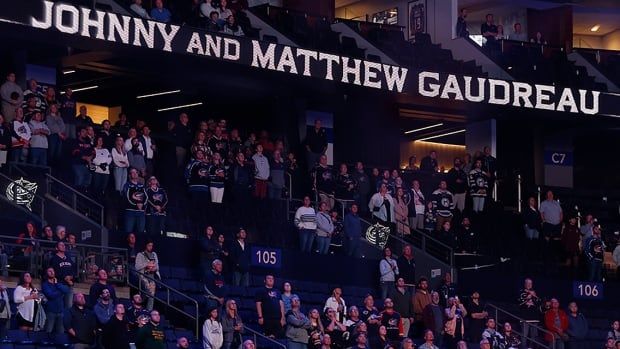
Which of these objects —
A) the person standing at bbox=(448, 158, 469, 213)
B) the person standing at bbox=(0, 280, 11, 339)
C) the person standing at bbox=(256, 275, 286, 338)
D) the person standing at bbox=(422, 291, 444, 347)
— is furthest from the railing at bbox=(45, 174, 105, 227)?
the person standing at bbox=(448, 158, 469, 213)

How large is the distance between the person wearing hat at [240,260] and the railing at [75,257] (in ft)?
6.41

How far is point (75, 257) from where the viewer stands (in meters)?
22.8

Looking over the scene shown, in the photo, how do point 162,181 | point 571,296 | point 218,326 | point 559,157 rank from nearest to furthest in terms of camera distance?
point 218,326 → point 162,181 → point 571,296 → point 559,157

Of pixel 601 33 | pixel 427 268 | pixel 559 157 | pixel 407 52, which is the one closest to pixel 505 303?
pixel 427 268

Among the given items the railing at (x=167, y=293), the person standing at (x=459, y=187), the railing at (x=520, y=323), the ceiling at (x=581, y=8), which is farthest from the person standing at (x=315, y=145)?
the ceiling at (x=581, y=8)

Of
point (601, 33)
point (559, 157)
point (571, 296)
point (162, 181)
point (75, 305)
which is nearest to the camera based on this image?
point (75, 305)

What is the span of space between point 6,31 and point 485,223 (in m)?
10.7

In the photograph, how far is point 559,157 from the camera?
123 ft

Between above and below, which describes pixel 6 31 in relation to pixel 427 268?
above

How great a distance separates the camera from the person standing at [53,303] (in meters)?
21.1

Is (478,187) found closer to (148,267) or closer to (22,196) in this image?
(148,267)

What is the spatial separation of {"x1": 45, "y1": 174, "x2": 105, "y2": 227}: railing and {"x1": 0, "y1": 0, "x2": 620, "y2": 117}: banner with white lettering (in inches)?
105

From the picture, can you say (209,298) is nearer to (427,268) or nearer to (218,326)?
(218,326)

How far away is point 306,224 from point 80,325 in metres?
7.25
